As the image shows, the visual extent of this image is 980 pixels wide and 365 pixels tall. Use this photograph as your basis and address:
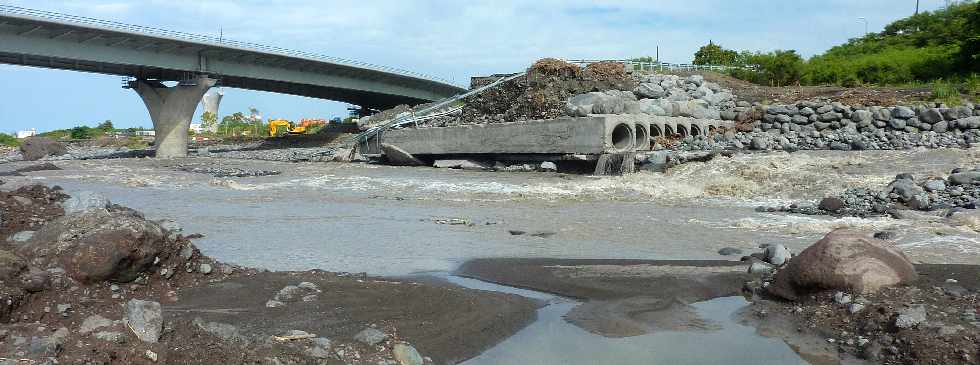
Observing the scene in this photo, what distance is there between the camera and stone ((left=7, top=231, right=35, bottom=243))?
805 cm

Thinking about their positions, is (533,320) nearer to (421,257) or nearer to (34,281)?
(421,257)

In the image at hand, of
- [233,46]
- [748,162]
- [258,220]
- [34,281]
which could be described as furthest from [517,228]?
[233,46]

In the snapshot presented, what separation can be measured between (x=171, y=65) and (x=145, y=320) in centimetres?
4042

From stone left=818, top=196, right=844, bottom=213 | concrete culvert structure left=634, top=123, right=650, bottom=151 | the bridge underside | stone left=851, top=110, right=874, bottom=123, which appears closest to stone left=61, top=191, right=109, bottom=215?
stone left=818, top=196, right=844, bottom=213

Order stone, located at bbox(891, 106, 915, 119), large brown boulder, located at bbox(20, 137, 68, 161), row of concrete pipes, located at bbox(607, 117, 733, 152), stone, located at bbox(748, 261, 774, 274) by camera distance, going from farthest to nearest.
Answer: large brown boulder, located at bbox(20, 137, 68, 161)
row of concrete pipes, located at bbox(607, 117, 733, 152)
stone, located at bbox(891, 106, 915, 119)
stone, located at bbox(748, 261, 774, 274)

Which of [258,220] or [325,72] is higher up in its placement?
[325,72]

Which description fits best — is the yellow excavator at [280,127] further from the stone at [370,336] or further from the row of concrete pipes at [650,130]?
the stone at [370,336]

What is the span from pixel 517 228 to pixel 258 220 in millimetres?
4838

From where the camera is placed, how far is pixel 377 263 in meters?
9.47

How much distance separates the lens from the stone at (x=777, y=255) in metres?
8.73

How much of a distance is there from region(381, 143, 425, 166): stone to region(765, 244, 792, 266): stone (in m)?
22.0

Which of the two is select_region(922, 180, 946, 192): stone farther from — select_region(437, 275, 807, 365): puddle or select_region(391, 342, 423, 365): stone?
select_region(391, 342, 423, 365): stone

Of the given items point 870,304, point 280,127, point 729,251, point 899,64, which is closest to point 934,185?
point 729,251

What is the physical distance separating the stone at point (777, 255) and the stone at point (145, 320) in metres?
6.73
